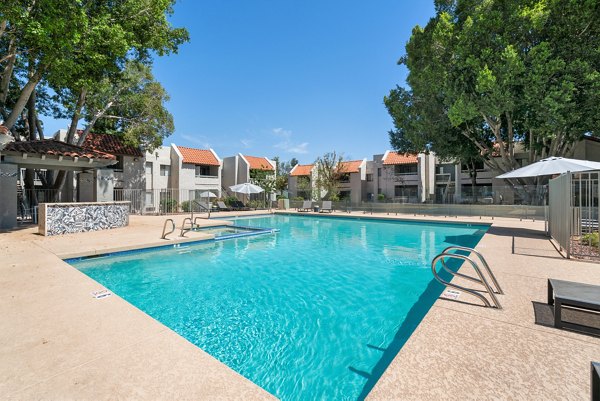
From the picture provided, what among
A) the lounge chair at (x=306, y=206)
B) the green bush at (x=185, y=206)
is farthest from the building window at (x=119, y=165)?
the lounge chair at (x=306, y=206)

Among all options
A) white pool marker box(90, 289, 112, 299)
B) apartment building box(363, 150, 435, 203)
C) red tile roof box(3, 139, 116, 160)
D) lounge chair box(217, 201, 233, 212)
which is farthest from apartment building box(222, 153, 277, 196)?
white pool marker box(90, 289, 112, 299)

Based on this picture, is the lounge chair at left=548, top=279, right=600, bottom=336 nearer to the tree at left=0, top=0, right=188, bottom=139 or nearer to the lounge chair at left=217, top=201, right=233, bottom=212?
the tree at left=0, top=0, right=188, bottom=139

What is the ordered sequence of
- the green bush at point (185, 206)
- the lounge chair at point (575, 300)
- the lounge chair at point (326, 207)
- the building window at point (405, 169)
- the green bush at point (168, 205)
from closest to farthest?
1. the lounge chair at point (575, 300)
2. the green bush at point (168, 205)
3. the green bush at point (185, 206)
4. the lounge chair at point (326, 207)
5. the building window at point (405, 169)

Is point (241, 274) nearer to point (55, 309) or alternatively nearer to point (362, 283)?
point (362, 283)

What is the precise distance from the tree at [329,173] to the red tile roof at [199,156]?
12.3 metres

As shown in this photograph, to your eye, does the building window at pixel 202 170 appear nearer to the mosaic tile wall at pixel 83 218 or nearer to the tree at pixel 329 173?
the tree at pixel 329 173

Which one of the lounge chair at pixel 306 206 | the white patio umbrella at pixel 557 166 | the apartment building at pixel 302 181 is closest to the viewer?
the white patio umbrella at pixel 557 166

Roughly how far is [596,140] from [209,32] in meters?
32.6

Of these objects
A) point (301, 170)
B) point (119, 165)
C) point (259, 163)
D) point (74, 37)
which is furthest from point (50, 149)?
point (301, 170)

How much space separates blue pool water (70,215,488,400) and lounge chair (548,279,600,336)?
1970 millimetres

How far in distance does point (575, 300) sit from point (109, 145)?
28.7 m

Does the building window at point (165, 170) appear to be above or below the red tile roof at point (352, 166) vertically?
below

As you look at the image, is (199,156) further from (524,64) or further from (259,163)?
(524,64)

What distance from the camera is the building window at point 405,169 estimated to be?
36.5 meters
